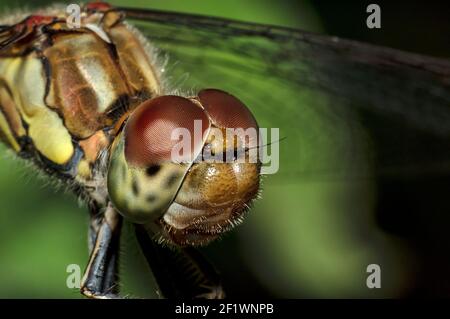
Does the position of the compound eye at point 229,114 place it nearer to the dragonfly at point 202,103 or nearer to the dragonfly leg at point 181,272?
the dragonfly at point 202,103

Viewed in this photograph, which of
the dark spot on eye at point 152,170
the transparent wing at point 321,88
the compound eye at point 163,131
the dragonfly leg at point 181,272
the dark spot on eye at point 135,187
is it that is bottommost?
the dragonfly leg at point 181,272

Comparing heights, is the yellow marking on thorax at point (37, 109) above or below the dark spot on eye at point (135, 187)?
above

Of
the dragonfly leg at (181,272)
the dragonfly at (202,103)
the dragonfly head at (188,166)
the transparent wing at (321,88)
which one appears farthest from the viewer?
the transparent wing at (321,88)

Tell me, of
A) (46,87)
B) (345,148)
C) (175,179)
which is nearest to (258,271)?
(345,148)

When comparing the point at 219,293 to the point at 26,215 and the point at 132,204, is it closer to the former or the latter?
the point at 132,204

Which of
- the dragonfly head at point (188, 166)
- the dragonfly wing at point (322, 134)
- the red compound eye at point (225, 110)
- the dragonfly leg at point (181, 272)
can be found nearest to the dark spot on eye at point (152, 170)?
the dragonfly head at point (188, 166)

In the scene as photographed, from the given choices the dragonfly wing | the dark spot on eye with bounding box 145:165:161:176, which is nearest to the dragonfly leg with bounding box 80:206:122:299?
the dark spot on eye with bounding box 145:165:161:176
